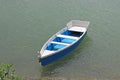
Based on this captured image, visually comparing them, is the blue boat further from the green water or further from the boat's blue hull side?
the green water

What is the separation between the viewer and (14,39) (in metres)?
18.4

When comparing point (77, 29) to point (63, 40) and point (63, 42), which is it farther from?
point (63, 42)

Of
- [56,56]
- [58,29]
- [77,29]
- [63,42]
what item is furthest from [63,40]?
[56,56]

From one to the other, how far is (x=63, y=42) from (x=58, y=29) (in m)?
2.42

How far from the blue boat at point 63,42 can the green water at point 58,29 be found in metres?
0.55

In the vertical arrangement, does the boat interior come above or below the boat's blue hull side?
above

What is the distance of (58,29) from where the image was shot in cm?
1997

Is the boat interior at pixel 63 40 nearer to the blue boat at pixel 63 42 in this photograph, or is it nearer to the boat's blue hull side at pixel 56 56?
the blue boat at pixel 63 42

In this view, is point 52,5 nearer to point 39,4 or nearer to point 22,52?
point 39,4

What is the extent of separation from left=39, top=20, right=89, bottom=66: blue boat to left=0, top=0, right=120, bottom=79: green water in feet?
1.79

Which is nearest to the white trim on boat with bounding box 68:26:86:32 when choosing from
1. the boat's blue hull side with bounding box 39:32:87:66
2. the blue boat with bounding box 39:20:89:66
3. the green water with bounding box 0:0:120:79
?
the blue boat with bounding box 39:20:89:66

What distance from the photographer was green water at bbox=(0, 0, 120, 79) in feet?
51.1

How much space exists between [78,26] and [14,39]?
4.42 m

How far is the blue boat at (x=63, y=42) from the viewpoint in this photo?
50.0 feet
